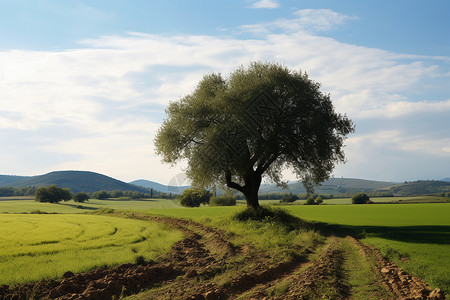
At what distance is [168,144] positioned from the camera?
3341 centimetres

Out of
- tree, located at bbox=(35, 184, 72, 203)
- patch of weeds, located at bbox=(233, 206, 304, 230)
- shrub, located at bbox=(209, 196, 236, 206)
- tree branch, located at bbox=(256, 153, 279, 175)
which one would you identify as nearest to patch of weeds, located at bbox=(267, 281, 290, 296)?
patch of weeds, located at bbox=(233, 206, 304, 230)

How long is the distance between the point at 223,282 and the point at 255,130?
68.2 feet

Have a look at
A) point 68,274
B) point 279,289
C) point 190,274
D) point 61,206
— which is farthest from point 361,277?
point 61,206

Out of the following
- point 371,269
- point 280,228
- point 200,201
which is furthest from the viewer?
point 200,201

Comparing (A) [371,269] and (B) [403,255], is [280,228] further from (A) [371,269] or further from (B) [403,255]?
(A) [371,269]

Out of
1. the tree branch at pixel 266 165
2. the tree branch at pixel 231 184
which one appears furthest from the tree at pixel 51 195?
the tree branch at pixel 266 165

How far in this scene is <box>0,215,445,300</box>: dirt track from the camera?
981 cm

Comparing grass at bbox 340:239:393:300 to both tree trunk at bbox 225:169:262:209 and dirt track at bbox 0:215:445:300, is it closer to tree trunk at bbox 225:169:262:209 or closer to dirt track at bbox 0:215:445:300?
dirt track at bbox 0:215:445:300

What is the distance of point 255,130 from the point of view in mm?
30641

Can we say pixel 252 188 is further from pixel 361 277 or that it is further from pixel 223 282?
pixel 223 282

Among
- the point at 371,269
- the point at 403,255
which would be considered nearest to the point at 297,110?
the point at 403,255

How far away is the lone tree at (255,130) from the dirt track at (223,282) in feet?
53.4

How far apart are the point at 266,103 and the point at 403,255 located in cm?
1859

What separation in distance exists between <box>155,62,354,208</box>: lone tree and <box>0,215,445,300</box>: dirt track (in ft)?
53.4
